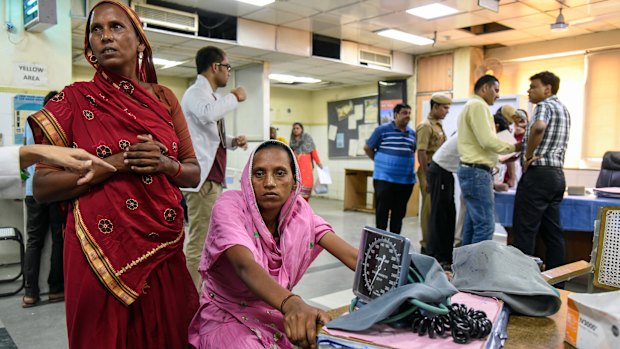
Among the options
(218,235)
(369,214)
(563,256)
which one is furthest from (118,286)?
(369,214)

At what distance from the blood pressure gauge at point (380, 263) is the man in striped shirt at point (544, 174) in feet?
8.65

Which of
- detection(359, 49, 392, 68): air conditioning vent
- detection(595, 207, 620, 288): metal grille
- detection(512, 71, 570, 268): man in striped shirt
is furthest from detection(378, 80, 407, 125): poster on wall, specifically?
detection(595, 207, 620, 288): metal grille

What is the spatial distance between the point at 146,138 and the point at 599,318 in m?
1.14

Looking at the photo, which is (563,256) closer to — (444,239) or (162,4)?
(444,239)

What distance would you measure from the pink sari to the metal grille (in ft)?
2.99

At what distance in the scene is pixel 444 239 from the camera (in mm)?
4141

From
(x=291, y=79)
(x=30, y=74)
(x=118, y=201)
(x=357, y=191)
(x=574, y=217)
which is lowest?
(x=357, y=191)

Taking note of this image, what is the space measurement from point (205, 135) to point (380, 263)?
1784mm

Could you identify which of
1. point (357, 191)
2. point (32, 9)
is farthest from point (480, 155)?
point (357, 191)

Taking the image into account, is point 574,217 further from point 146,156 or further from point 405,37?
point 405,37

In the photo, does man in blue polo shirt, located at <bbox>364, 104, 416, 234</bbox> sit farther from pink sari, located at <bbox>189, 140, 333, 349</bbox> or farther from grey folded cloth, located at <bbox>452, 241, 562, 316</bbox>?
grey folded cloth, located at <bbox>452, 241, 562, 316</bbox>

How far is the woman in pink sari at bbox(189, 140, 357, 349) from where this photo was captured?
1.22 m

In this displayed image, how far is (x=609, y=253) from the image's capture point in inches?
58.7

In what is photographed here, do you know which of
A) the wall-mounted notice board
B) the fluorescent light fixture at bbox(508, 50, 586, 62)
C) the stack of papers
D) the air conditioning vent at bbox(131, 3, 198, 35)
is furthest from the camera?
the wall-mounted notice board
